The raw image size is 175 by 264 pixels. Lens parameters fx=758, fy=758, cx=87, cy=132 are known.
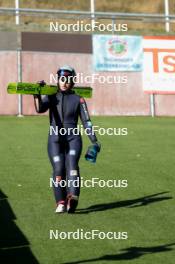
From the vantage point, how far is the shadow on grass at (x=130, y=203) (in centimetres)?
1162

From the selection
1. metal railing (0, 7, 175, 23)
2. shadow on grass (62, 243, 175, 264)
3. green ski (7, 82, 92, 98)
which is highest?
metal railing (0, 7, 175, 23)

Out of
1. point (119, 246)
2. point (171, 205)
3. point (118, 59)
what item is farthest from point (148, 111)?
point (119, 246)

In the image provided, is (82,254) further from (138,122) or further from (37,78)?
(37,78)

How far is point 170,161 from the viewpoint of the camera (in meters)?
16.5

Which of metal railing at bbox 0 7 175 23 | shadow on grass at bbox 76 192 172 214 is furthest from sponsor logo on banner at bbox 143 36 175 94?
shadow on grass at bbox 76 192 172 214

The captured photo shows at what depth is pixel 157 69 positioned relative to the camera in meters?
27.2

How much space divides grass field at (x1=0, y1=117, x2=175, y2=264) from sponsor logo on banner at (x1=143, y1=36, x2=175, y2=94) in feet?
22.4

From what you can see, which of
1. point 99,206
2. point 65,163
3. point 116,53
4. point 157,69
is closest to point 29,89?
point 65,163

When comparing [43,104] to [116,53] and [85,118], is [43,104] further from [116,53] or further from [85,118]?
[116,53]

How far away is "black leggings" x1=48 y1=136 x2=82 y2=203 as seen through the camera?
36.7 feet

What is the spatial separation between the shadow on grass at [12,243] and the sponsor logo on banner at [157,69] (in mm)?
16500

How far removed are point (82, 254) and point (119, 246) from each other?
2.01 feet

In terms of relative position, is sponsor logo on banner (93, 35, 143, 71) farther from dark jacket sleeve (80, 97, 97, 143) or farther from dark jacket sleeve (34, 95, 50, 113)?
dark jacket sleeve (34, 95, 50, 113)

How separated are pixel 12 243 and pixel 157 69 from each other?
18433mm
